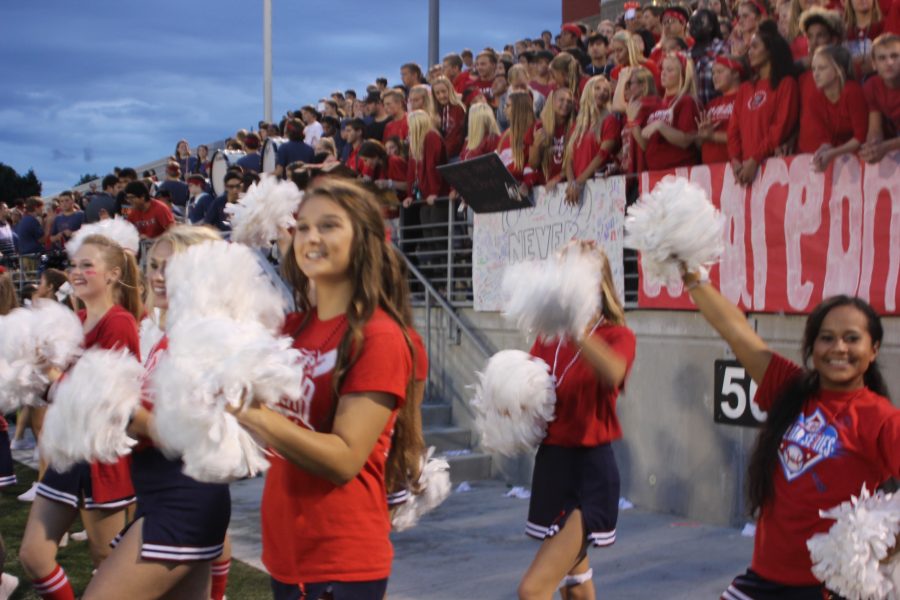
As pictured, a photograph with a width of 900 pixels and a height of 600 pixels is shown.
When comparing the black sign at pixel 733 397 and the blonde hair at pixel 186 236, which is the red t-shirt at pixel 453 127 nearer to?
the black sign at pixel 733 397

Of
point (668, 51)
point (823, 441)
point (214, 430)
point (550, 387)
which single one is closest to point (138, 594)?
point (214, 430)

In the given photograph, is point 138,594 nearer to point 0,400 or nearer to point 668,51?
point 0,400

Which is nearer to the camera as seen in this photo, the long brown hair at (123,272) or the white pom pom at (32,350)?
the white pom pom at (32,350)

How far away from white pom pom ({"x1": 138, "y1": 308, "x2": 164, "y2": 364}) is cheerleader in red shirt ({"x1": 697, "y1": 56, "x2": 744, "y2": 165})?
4.20m

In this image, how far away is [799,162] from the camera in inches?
244

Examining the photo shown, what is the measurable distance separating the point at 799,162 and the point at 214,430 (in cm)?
517

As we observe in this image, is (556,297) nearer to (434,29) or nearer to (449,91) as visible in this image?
(449,91)

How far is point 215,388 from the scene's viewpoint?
1.78m

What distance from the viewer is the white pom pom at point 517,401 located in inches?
153

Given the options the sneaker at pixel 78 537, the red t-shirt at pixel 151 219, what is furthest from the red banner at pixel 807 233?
the red t-shirt at pixel 151 219

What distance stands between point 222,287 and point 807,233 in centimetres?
472

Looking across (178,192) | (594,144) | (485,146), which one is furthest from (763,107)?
(178,192)

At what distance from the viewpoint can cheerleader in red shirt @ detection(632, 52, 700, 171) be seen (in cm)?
711

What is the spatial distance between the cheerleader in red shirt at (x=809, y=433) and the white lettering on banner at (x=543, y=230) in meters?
4.00
